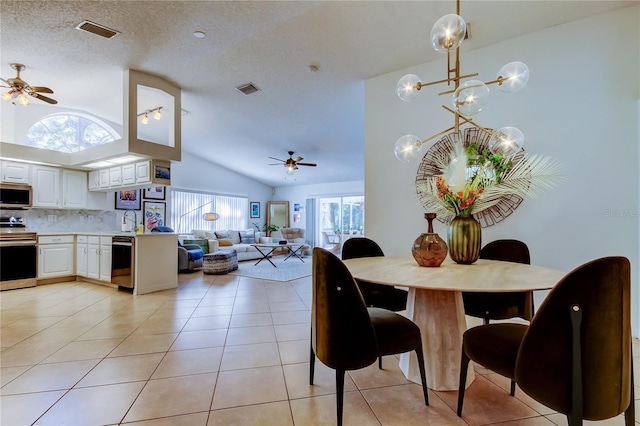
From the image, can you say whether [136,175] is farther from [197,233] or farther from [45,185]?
[197,233]

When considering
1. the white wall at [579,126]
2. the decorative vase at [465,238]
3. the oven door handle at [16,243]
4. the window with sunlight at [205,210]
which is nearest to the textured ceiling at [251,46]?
the white wall at [579,126]

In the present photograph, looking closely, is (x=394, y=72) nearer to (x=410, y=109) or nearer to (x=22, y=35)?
(x=410, y=109)

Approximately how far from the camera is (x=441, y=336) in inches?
70.5

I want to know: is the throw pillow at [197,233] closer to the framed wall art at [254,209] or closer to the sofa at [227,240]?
the sofa at [227,240]

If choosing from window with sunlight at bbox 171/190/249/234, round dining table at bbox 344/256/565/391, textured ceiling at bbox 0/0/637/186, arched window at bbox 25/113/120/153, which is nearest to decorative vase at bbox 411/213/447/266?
round dining table at bbox 344/256/565/391

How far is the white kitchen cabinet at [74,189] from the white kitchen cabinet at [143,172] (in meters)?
1.70

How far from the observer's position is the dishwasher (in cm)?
403

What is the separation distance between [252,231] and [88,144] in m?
4.46

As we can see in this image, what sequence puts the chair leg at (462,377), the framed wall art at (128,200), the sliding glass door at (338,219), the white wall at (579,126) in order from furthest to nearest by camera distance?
the sliding glass door at (338,219) < the framed wall art at (128,200) < the white wall at (579,126) < the chair leg at (462,377)

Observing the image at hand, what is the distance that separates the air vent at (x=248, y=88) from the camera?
4.11 meters

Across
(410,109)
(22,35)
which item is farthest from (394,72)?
(22,35)

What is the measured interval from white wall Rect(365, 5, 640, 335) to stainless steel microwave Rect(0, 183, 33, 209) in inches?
236

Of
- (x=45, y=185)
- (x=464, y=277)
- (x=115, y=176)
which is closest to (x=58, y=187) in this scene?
A: (x=45, y=185)

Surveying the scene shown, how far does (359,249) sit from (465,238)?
37.8 inches
